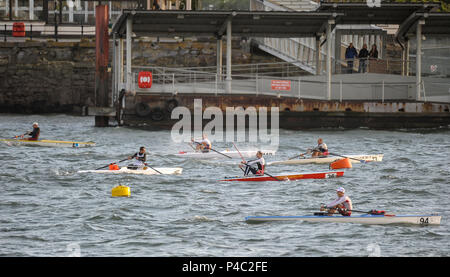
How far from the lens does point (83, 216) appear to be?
23.0 m

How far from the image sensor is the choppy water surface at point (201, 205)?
1983cm

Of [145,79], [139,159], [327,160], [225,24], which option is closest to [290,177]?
[327,160]

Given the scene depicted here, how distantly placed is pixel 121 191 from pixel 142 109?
1757 centimetres

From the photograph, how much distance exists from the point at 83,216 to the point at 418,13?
87.1ft

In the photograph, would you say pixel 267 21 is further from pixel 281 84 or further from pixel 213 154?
pixel 213 154

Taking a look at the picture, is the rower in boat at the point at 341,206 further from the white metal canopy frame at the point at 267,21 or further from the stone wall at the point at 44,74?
the stone wall at the point at 44,74

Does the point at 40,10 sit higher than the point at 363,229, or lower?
higher

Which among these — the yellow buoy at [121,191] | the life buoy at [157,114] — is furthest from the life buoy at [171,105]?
the yellow buoy at [121,191]

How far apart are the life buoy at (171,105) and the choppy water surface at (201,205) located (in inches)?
164

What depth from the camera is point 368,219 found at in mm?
22125

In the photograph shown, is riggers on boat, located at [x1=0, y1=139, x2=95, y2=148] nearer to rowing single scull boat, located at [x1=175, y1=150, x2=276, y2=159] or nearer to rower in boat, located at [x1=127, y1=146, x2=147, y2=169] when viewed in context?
rowing single scull boat, located at [x1=175, y1=150, x2=276, y2=159]

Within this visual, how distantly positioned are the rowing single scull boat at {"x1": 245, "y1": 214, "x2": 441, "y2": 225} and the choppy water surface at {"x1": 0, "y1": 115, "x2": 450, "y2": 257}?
0.17 metres
